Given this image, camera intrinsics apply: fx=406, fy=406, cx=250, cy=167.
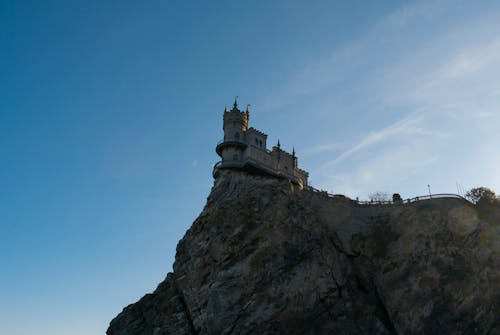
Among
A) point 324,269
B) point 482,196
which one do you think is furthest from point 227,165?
point 482,196

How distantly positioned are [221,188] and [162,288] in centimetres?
1416

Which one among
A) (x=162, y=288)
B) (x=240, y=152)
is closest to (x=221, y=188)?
(x=240, y=152)

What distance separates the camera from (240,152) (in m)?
51.7

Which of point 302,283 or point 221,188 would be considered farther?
point 221,188

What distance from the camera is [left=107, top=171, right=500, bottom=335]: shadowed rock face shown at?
37.0 m

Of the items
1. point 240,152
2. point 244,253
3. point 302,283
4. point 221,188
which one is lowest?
point 302,283

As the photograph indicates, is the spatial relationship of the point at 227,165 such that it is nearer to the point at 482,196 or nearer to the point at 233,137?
the point at 233,137

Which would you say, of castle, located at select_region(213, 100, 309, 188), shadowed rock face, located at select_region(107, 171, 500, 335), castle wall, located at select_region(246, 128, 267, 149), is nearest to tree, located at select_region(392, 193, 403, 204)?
shadowed rock face, located at select_region(107, 171, 500, 335)

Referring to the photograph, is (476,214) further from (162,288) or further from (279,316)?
(162,288)

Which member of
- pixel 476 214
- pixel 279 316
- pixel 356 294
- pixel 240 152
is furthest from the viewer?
pixel 240 152

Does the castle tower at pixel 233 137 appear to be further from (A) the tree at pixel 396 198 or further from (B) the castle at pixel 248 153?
(A) the tree at pixel 396 198

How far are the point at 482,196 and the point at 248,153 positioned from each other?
Answer: 27.1m

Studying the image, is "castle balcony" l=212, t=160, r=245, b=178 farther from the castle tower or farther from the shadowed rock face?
Answer: the shadowed rock face

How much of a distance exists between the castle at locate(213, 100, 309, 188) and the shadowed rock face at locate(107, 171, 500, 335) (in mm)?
2672
